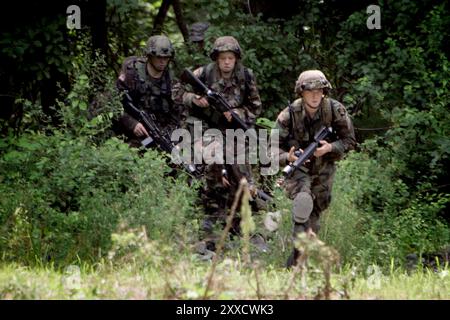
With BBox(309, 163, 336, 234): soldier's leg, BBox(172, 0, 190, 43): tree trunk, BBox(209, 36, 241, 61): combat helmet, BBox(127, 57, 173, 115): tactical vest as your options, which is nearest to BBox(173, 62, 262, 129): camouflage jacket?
BBox(209, 36, 241, 61): combat helmet

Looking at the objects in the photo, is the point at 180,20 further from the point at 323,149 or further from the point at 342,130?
the point at 323,149

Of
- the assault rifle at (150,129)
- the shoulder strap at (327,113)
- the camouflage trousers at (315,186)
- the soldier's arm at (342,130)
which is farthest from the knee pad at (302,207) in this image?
the assault rifle at (150,129)

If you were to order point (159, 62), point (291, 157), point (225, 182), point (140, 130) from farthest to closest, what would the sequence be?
point (159, 62) → point (140, 130) → point (225, 182) → point (291, 157)

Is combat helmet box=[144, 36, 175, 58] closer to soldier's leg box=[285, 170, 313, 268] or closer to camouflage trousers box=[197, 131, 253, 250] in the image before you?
camouflage trousers box=[197, 131, 253, 250]

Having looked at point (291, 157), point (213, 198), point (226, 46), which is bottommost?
point (213, 198)

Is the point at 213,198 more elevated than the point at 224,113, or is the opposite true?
the point at 224,113

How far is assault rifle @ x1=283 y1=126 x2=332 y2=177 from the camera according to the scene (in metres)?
8.48

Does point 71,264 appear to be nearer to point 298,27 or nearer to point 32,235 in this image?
point 32,235

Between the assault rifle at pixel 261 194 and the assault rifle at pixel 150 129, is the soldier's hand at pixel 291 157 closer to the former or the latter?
the assault rifle at pixel 261 194

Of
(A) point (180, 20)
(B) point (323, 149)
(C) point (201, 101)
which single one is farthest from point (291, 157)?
(A) point (180, 20)

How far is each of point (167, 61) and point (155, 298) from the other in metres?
5.71

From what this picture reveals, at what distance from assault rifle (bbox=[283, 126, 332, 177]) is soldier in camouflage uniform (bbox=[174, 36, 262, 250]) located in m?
1.92

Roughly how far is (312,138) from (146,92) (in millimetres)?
2758

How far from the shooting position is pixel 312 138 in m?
8.79
